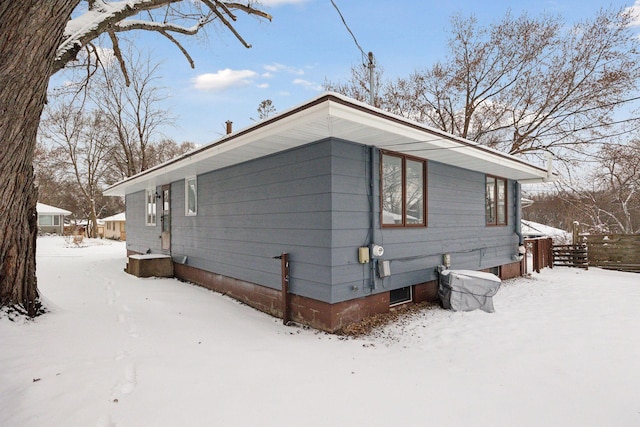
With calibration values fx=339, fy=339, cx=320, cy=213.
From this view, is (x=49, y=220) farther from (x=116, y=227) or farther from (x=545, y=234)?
(x=545, y=234)

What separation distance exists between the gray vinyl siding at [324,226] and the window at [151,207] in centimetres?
245

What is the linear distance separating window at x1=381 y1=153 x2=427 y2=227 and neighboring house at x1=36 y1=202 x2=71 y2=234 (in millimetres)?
32852

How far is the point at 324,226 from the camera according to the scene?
168 inches

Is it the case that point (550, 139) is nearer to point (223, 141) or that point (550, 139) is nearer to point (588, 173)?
point (588, 173)

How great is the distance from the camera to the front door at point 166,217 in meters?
8.80

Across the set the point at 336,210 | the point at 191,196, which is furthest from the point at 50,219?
the point at 336,210

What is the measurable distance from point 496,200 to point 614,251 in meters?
4.90

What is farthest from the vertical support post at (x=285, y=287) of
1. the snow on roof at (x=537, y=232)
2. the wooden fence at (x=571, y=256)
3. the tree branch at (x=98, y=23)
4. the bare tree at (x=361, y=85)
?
the bare tree at (x=361, y=85)

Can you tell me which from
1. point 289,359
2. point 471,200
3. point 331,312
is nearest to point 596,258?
point 471,200

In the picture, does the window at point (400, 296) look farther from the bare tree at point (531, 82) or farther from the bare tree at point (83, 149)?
the bare tree at point (83, 149)

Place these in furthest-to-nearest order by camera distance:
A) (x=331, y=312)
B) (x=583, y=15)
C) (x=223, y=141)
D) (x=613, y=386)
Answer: (x=583, y=15) < (x=223, y=141) < (x=331, y=312) < (x=613, y=386)

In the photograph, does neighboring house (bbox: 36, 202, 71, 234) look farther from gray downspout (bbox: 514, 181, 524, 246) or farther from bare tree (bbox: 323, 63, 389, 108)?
gray downspout (bbox: 514, 181, 524, 246)

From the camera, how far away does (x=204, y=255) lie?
7.13m

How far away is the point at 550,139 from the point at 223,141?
1432cm
